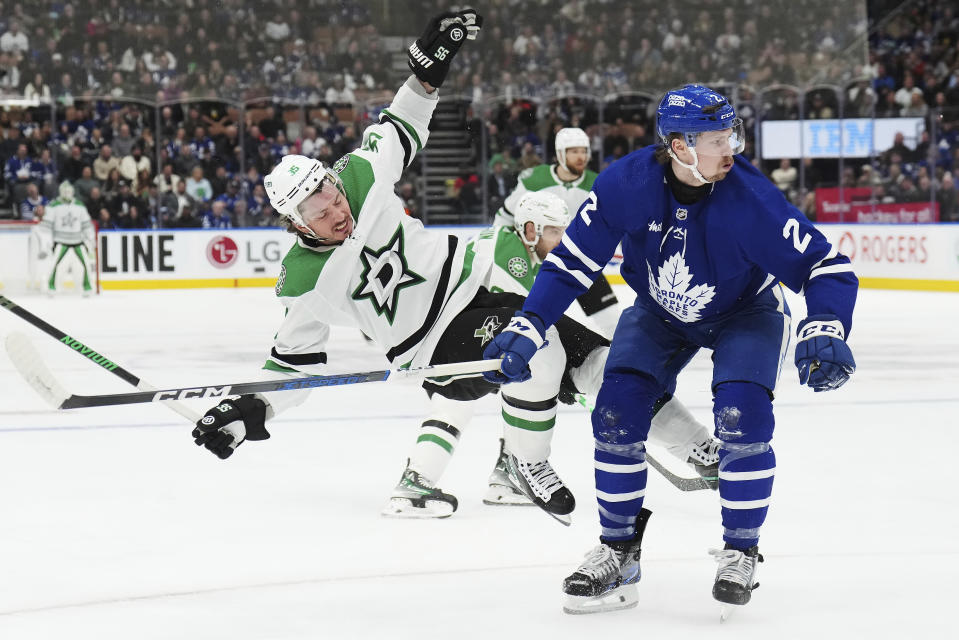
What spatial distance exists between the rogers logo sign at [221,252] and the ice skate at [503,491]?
396 inches

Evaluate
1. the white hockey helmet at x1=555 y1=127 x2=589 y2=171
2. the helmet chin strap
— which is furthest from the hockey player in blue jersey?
the white hockey helmet at x1=555 y1=127 x2=589 y2=171

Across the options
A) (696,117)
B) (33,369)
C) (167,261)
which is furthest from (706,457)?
(167,261)

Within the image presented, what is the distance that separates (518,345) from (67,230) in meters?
10.9

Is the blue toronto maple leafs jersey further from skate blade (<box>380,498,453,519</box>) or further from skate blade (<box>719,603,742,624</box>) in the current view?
skate blade (<box>380,498,453,519</box>)

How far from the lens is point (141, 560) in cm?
300

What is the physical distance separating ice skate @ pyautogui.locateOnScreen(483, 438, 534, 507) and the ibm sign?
32.0 feet

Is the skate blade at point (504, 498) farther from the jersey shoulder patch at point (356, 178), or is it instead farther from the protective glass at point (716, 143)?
the protective glass at point (716, 143)

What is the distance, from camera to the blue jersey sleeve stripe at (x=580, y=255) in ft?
8.66

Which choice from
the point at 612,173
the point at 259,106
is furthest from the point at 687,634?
the point at 259,106

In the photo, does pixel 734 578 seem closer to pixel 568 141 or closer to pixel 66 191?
pixel 568 141

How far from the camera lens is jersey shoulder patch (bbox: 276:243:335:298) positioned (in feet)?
10.4

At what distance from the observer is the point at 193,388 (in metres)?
2.80

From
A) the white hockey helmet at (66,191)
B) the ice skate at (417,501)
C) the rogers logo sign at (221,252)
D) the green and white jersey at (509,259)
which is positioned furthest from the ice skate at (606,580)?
the rogers logo sign at (221,252)

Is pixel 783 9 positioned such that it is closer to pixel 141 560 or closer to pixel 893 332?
pixel 893 332
